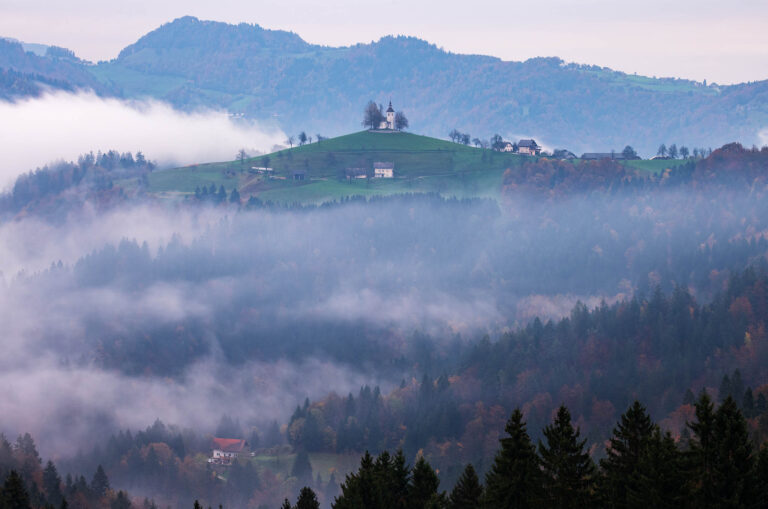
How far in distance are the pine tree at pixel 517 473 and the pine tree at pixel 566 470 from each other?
763 mm

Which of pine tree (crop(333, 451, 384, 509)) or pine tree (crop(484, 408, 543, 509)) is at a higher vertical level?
pine tree (crop(484, 408, 543, 509))

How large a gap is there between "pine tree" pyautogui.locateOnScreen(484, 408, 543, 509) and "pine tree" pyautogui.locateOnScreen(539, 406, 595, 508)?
763mm

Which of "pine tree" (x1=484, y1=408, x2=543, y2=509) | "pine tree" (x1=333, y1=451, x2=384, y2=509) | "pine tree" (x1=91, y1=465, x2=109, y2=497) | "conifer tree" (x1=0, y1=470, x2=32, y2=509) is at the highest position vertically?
"pine tree" (x1=484, y1=408, x2=543, y2=509)

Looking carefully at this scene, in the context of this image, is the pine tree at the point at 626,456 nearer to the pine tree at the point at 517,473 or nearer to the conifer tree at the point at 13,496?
the pine tree at the point at 517,473

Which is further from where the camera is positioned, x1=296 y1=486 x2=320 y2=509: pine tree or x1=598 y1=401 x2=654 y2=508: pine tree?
x1=296 y1=486 x2=320 y2=509: pine tree

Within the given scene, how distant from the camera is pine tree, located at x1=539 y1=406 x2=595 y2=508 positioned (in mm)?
51000

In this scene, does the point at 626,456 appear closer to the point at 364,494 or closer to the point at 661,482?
the point at 661,482

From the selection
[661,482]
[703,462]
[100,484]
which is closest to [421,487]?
[661,482]

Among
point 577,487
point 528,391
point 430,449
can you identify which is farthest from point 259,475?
point 577,487

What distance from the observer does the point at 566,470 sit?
5125cm

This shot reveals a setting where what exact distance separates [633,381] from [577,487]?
417 ft

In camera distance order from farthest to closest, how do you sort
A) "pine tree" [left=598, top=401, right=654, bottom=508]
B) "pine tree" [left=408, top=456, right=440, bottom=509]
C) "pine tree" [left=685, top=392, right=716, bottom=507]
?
"pine tree" [left=408, top=456, right=440, bottom=509] < "pine tree" [left=598, top=401, right=654, bottom=508] < "pine tree" [left=685, top=392, right=716, bottom=507]

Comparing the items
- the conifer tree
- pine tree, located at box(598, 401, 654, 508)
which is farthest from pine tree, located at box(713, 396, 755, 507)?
the conifer tree

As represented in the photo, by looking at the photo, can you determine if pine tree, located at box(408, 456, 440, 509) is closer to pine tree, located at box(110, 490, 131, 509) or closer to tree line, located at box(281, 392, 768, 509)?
tree line, located at box(281, 392, 768, 509)
